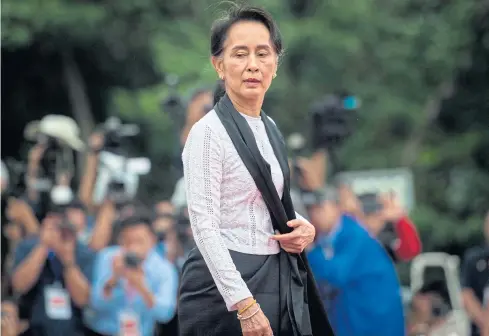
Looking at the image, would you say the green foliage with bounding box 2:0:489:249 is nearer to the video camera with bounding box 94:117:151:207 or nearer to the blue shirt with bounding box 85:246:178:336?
the video camera with bounding box 94:117:151:207

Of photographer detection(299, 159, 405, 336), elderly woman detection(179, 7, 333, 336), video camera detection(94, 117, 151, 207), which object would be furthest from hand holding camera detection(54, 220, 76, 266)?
elderly woman detection(179, 7, 333, 336)

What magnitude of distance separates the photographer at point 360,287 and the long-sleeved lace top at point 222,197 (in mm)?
3419

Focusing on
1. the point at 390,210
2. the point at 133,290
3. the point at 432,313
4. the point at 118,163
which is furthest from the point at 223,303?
the point at 432,313

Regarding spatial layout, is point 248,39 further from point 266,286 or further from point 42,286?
point 42,286

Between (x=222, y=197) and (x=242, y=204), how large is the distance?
8 cm

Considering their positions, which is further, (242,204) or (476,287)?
(476,287)

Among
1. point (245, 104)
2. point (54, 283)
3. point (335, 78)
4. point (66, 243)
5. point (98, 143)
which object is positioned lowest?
point (54, 283)

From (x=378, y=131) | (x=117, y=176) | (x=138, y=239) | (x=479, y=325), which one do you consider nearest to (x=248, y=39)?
(x=138, y=239)

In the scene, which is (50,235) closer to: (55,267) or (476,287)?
(55,267)

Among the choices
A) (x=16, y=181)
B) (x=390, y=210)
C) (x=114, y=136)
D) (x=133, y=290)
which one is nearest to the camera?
(x=133, y=290)

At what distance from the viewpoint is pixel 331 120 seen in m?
8.05

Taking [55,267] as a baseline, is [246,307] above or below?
below

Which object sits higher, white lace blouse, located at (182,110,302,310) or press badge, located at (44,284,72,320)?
white lace blouse, located at (182,110,302,310)

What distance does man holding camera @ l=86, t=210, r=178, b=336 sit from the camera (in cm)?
769
